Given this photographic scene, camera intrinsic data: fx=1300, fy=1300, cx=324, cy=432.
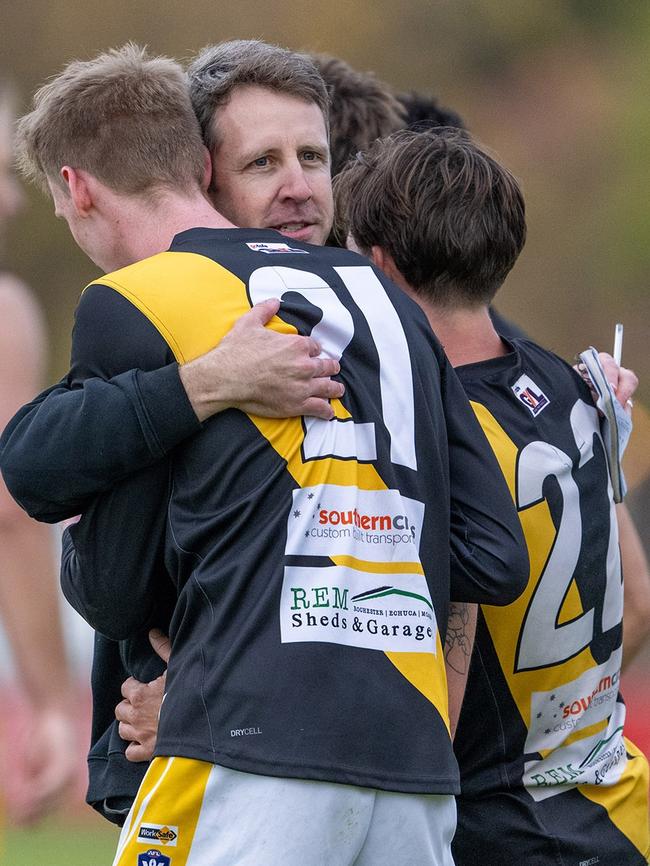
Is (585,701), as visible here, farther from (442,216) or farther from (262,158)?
(262,158)

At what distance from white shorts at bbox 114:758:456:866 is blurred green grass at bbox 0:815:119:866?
11.8 feet

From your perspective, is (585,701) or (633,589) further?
(633,589)

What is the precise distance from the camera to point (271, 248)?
6.46ft

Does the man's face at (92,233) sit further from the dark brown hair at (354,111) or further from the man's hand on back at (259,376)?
the dark brown hair at (354,111)

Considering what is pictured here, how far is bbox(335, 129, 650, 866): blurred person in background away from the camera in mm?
2209

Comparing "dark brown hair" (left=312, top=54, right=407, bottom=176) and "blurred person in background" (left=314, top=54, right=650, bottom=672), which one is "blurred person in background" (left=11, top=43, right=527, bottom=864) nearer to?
"blurred person in background" (left=314, top=54, right=650, bottom=672)

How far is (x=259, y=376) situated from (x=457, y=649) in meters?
0.63

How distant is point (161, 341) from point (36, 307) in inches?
144

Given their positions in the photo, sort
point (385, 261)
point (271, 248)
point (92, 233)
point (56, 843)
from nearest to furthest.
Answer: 1. point (271, 248)
2. point (92, 233)
3. point (385, 261)
4. point (56, 843)

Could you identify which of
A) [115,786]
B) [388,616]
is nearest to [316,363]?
[388,616]

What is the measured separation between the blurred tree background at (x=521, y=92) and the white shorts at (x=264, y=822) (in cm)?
376

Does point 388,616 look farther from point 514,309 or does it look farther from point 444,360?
point 514,309

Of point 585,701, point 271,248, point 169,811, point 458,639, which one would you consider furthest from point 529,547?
point 169,811

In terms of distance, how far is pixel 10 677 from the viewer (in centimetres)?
520
